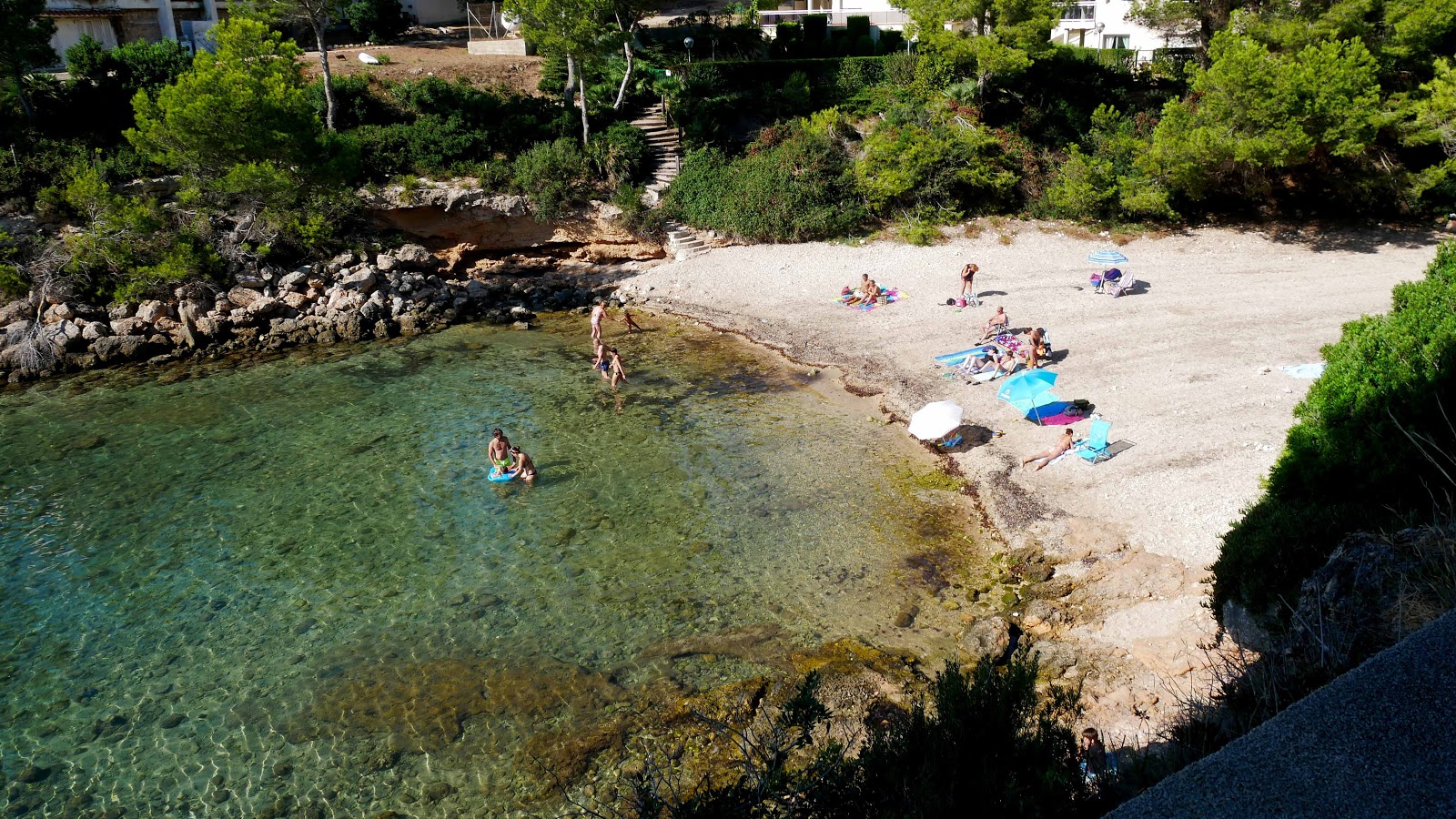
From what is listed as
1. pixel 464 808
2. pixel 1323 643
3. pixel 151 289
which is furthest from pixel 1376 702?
pixel 151 289

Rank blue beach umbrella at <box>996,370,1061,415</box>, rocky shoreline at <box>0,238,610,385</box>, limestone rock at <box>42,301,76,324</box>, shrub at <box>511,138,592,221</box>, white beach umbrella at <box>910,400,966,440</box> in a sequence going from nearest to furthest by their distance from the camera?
white beach umbrella at <box>910,400,966,440</box>
blue beach umbrella at <box>996,370,1061,415</box>
rocky shoreline at <box>0,238,610,385</box>
limestone rock at <box>42,301,76,324</box>
shrub at <box>511,138,592,221</box>

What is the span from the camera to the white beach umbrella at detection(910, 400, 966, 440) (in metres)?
16.7

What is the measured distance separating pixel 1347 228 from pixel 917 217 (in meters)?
13.6

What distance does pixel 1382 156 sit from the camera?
86.0ft

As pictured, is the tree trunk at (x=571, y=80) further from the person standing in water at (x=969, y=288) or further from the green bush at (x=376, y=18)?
the person standing in water at (x=969, y=288)

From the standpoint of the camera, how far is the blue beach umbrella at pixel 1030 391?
17562 millimetres

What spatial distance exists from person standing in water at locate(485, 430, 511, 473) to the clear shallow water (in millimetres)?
482

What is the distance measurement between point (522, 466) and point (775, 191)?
18.2 meters

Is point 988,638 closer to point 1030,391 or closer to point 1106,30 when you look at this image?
point 1030,391

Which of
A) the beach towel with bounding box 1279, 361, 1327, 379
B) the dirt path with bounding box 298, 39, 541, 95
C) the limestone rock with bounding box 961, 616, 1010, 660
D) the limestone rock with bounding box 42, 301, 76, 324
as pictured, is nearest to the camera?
the limestone rock with bounding box 961, 616, 1010, 660

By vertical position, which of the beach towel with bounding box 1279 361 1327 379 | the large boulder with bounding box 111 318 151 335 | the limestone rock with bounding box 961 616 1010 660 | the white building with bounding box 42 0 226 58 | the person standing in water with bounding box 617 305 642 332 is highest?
the white building with bounding box 42 0 226 58

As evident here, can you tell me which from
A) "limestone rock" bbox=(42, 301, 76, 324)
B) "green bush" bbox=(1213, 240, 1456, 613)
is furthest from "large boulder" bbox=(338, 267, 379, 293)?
"green bush" bbox=(1213, 240, 1456, 613)

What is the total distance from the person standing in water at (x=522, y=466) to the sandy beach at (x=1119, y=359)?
324 inches

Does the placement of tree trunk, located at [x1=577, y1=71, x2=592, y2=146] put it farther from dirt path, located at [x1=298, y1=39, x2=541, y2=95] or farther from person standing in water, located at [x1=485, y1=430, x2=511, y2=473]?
person standing in water, located at [x1=485, y1=430, x2=511, y2=473]
